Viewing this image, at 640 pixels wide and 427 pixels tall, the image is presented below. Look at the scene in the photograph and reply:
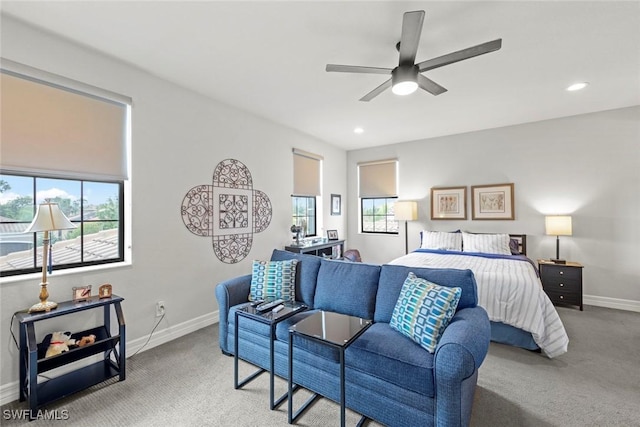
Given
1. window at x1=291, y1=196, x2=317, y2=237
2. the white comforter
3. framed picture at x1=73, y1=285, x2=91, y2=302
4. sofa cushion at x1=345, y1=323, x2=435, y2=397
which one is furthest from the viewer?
window at x1=291, y1=196, x2=317, y2=237

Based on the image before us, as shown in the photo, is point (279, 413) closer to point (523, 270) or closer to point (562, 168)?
point (523, 270)

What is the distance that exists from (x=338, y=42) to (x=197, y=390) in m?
2.99

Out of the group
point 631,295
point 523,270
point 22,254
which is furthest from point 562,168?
point 22,254

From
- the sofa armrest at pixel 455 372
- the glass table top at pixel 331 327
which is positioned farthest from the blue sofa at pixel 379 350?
the glass table top at pixel 331 327

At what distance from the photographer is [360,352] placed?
1.73 metres

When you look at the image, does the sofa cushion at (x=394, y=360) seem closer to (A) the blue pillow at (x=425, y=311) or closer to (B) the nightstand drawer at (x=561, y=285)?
(A) the blue pillow at (x=425, y=311)

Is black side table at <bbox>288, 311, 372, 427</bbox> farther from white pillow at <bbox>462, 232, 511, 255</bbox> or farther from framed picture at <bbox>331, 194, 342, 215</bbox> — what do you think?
framed picture at <bbox>331, 194, 342, 215</bbox>

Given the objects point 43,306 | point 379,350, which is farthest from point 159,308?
point 379,350

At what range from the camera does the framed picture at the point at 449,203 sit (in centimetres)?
483

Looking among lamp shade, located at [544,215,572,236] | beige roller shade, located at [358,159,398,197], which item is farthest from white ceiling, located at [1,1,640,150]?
beige roller shade, located at [358,159,398,197]

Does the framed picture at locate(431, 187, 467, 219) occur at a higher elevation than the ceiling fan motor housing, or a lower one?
lower

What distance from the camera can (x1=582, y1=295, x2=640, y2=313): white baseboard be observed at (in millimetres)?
3693

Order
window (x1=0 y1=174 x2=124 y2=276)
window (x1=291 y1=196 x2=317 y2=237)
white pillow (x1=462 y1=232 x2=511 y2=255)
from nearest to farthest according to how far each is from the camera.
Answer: window (x1=0 y1=174 x2=124 y2=276) < white pillow (x1=462 y1=232 x2=511 y2=255) < window (x1=291 y1=196 x2=317 y2=237)

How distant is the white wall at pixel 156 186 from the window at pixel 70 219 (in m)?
0.16
